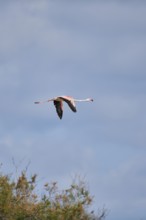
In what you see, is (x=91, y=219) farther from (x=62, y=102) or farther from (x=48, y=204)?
(x=62, y=102)

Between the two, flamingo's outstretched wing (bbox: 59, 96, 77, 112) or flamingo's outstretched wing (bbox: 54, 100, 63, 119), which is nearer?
flamingo's outstretched wing (bbox: 59, 96, 77, 112)

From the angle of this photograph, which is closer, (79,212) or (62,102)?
(79,212)

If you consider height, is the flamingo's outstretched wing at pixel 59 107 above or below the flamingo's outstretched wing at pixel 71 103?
above

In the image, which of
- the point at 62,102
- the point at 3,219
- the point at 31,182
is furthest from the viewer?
the point at 62,102

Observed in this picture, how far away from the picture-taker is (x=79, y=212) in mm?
25312

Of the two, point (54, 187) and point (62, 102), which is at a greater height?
point (62, 102)

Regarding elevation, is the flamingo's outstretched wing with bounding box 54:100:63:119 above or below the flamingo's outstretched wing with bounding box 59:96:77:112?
above

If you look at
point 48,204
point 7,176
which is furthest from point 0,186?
point 48,204

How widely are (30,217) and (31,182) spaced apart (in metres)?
1.78

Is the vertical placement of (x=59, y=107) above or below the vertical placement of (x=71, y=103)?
above

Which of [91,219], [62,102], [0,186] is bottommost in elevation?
[91,219]

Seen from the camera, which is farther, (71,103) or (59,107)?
(59,107)

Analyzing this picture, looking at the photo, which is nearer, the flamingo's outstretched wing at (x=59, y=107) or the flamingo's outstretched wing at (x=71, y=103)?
the flamingo's outstretched wing at (x=71, y=103)

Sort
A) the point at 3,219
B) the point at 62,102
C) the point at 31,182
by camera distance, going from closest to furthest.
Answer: the point at 3,219 < the point at 31,182 < the point at 62,102
